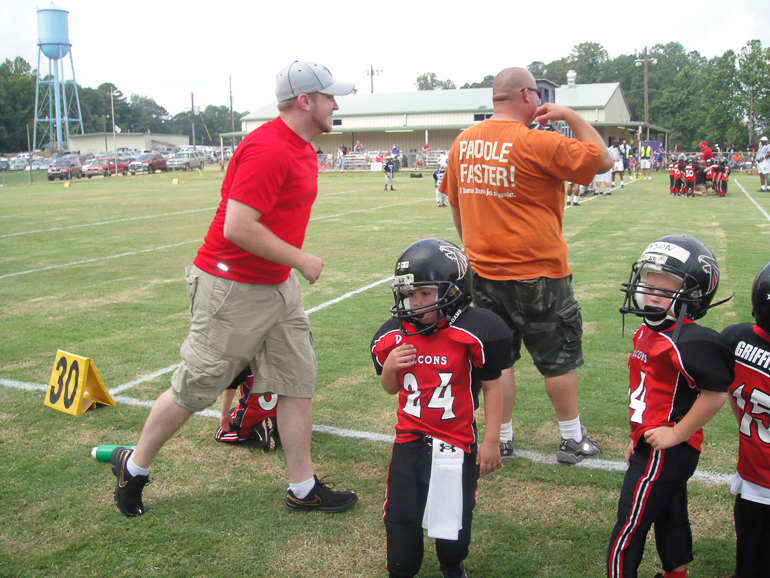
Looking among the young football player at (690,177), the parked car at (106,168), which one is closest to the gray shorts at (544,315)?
the young football player at (690,177)

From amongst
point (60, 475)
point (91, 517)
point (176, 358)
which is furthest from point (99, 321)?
point (91, 517)

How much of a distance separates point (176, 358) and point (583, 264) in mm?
6402

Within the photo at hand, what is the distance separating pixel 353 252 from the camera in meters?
11.2

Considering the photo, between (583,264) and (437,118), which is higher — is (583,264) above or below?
below

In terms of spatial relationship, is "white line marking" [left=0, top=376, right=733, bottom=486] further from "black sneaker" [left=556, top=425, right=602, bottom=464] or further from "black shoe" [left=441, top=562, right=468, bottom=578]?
"black shoe" [left=441, top=562, right=468, bottom=578]

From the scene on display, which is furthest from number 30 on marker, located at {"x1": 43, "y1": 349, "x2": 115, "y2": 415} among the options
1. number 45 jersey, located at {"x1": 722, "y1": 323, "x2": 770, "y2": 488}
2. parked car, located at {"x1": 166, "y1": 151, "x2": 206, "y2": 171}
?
parked car, located at {"x1": 166, "y1": 151, "x2": 206, "y2": 171}

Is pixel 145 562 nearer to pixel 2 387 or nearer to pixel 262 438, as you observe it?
pixel 262 438

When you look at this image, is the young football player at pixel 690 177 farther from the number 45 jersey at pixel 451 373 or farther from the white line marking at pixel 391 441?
the number 45 jersey at pixel 451 373

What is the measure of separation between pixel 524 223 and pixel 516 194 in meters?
0.16

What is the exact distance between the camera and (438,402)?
257cm

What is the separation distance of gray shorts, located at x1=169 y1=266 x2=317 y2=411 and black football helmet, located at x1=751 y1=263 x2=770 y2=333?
2.00m

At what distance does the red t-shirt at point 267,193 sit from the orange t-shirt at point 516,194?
3.07ft

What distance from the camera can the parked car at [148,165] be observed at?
160ft

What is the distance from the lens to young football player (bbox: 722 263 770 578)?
90.8 inches
